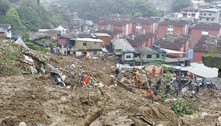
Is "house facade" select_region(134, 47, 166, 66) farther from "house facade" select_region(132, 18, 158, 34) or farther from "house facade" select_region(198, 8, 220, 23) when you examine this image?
"house facade" select_region(198, 8, 220, 23)

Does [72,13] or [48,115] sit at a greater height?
[72,13]

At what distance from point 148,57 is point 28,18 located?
2317 centimetres

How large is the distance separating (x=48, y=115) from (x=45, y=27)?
41.2m

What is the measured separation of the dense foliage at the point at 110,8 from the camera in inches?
2428

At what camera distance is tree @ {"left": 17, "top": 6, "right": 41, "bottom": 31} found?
→ 38.8 metres

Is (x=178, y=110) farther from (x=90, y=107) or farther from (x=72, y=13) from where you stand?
(x=72, y=13)

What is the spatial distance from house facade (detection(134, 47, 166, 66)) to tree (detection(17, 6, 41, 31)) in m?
20.5

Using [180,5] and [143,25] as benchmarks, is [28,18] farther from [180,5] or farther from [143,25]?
[180,5]

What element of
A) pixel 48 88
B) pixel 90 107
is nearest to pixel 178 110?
pixel 90 107

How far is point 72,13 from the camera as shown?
58812mm

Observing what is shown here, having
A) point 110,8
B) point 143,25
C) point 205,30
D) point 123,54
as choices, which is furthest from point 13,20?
point 110,8

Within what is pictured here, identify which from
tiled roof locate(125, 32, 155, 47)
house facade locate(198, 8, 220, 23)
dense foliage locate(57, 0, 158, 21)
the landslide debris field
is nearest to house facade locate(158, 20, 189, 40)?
tiled roof locate(125, 32, 155, 47)

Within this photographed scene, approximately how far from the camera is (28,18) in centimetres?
3978

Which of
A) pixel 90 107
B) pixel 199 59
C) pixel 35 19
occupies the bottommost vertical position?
pixel 199 59
